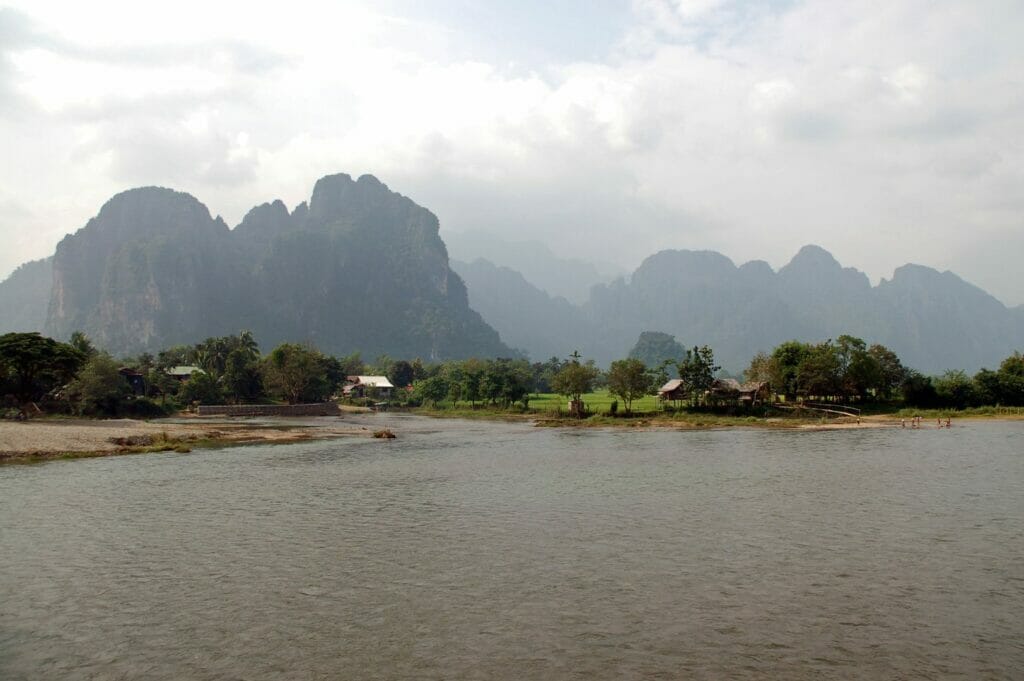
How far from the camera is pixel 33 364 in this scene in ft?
242

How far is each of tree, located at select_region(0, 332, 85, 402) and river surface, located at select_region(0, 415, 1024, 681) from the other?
136 feet

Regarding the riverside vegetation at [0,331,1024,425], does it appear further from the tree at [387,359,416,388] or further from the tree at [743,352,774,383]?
the tree at [387,359,416,388]

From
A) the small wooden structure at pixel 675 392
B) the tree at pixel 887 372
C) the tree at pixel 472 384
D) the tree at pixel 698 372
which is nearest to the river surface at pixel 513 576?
the tree at pixel 698 372

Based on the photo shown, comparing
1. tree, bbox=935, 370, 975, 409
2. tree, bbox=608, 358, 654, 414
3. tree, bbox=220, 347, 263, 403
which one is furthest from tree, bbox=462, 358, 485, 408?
tree, bbox=935, 370, 975, 409

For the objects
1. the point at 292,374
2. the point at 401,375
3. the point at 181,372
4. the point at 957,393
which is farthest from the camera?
the point at 401,375

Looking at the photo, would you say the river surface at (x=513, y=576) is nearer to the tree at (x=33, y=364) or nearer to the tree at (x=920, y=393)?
the tree at (x=33, y=364)

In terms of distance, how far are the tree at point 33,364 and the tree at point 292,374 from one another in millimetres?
35677

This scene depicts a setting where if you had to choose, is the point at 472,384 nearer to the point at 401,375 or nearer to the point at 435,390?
the point at 435,390

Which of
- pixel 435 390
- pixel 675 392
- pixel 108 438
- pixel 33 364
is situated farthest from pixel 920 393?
pixel 33 364

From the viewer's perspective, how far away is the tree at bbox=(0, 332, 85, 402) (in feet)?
236

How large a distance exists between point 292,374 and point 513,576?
340 ft

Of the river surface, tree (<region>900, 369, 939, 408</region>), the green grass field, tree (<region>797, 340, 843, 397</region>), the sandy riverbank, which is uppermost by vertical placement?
tree (<region>797, 340, 843, 397</region>)

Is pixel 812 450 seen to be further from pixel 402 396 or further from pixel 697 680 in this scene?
pixel 402 396

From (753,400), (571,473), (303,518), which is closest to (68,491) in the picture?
(303,518)
